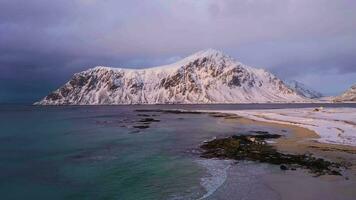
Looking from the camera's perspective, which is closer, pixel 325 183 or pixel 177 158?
pixel 325 183

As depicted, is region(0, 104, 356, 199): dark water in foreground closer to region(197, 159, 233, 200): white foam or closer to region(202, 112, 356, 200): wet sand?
region(197, 159, 233, 200): white foam

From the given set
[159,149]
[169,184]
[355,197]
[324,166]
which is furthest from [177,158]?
→ [355,197]

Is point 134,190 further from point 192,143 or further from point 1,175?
point 192,143

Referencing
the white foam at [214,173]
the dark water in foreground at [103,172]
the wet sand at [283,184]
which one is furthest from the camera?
the white foam at [214,173]

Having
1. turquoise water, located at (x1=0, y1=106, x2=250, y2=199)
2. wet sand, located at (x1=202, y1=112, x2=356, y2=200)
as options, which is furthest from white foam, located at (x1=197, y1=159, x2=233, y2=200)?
turquoise water, located at (x1=0, y1=106, x2=250, y2=199)

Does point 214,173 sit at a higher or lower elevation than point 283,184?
lower

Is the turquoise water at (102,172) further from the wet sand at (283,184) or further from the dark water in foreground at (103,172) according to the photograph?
the wet sand at (283,184)

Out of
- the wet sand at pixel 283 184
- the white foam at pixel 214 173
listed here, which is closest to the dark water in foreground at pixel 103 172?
the white foam at pixel 214 173

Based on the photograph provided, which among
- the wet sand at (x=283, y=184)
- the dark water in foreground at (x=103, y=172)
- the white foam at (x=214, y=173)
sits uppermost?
the wet sand at (x=283, y=184)

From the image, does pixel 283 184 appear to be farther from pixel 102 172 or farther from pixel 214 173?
pixel 102 172

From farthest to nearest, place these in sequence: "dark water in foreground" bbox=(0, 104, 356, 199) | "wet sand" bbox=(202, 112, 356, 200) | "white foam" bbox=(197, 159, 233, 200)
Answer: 1. "white foam" bbox=(197, 159, 233, 200)
2. "dark water in foreground" bbox=(0, 104, 356, 199)
3. "wet sand" bbox=(202, 112, 356, 200)

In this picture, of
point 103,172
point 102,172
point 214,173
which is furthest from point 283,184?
point 102,172
